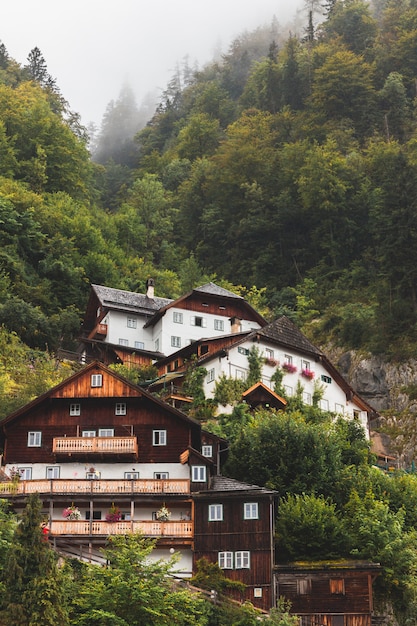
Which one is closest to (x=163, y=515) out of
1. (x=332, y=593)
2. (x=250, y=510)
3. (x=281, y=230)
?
(x=250, y=510)

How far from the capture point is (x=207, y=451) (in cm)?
5219

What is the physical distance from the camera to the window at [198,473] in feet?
155

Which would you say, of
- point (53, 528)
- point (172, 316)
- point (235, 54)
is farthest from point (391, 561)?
point (235, 54)

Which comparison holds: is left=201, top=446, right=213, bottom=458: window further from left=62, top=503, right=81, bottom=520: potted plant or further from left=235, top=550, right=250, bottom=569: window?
left=62, top=503, right=81, bottom=520: potted plant

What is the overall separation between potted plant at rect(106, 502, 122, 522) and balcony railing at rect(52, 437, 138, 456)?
3.19 metres

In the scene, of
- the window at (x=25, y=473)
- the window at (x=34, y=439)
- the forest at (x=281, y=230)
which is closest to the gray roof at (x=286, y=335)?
the forest at (x=281, y=230)

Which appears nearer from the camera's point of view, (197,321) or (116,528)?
(116,528)

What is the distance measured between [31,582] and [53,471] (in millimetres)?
14241

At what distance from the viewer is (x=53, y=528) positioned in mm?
45031

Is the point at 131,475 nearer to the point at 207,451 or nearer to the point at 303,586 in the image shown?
the point at 207,451

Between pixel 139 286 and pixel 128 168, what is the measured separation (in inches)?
2321

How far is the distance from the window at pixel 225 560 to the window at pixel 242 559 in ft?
0.84

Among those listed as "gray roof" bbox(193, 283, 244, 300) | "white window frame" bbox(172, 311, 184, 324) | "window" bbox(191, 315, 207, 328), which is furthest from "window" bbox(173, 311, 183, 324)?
"gray roof" bbox(193, 283, 244, 300)

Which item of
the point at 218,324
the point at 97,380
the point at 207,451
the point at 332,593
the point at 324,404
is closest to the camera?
the point at 332,593
